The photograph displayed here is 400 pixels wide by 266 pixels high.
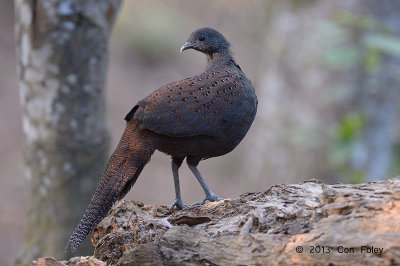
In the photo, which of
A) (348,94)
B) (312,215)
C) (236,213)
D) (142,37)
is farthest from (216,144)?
(142,37)

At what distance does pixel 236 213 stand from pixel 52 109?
7.14 ft

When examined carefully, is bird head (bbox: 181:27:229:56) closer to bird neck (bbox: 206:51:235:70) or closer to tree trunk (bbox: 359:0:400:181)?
bird neck (bbox: 206:51:235:70)

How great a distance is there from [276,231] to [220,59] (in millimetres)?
2328

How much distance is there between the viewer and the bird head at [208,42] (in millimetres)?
5730

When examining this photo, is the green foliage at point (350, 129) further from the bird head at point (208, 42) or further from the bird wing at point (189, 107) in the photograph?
the bird wing at point (189, 107)

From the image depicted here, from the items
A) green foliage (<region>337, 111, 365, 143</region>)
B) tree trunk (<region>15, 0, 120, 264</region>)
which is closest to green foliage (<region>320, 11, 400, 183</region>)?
green foliage (<region>337, 111, 365, 143</region>)

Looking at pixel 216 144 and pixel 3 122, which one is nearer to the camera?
pixel 216 144

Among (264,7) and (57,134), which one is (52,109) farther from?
(264,7)

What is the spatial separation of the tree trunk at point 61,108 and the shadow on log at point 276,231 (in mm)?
1312

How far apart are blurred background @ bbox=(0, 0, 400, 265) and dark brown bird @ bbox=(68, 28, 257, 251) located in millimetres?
1315

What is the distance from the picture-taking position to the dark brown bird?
4461 mm

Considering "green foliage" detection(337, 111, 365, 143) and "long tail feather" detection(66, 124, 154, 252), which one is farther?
"green foliage" detection(337, 111, 365, 143)

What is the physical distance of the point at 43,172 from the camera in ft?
18.5

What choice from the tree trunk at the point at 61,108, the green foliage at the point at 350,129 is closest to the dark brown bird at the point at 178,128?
the tree trunk at the point at 61,108
